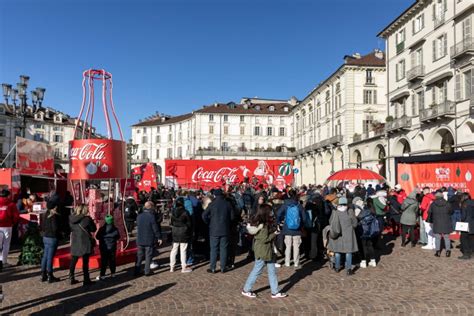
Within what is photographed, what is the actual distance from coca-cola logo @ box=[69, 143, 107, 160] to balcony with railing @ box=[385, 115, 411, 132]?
29.2 meters

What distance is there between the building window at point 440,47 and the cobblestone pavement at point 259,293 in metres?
23.7

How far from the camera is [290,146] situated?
77.8 m

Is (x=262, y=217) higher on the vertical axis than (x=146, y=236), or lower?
higher

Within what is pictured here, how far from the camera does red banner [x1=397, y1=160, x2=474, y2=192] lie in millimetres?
14242

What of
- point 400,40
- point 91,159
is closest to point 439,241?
point 91,159

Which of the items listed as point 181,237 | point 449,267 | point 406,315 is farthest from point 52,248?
point 449,267

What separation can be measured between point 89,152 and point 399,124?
30.2m

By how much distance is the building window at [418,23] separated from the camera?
1239 inches

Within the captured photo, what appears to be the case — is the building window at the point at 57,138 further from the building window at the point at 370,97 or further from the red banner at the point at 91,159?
the red banner at the point at 91,159

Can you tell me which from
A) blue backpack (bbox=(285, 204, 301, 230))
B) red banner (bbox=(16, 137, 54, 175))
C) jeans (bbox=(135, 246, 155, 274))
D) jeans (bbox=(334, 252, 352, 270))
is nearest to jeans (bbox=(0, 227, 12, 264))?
jeans (bbox=(135, 246, 155, 274))

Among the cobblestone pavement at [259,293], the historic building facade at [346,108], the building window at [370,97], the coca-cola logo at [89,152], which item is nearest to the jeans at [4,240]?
the cobblestone pavement at [259,293]

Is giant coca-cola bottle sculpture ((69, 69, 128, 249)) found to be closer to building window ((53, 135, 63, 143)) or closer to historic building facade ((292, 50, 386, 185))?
historic building facade ((292, 50, 386, 185))

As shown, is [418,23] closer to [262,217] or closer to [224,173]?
[224,173]

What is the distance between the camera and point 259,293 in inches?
268
